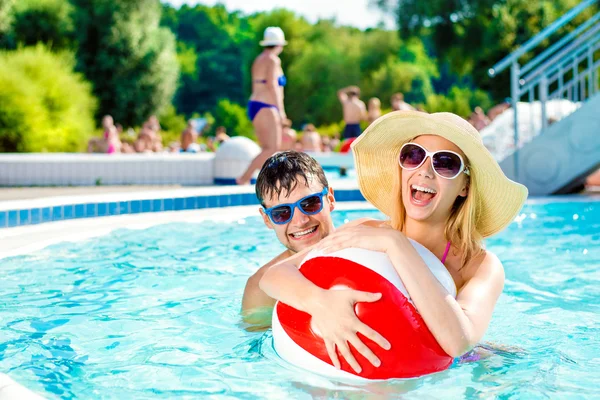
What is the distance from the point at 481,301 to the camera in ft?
8.70

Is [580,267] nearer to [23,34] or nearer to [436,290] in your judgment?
[436,290]

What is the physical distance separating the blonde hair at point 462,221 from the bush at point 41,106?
15.2m

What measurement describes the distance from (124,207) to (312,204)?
5.36 meters

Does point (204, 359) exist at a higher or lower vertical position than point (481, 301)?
lower

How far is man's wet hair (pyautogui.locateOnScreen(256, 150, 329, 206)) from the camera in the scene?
10.8 ft

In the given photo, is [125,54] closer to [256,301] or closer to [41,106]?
[41,106]

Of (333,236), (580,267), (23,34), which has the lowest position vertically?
(580,267)

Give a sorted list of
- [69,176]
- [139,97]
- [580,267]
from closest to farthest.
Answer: [580,267] → [69,176] → [139,97]

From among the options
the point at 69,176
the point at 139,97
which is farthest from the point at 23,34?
the point at 69,176

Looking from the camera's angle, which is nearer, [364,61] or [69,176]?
[69,176]

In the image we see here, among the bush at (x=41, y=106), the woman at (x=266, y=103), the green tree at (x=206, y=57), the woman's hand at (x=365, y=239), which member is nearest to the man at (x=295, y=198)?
the woman's hand at (x=365, y=239)

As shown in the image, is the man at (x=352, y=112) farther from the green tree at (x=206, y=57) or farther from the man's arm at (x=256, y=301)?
the green tree at (x=206, y=57)

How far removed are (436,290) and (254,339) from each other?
1.27 meters

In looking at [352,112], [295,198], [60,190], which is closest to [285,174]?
[295,198]
